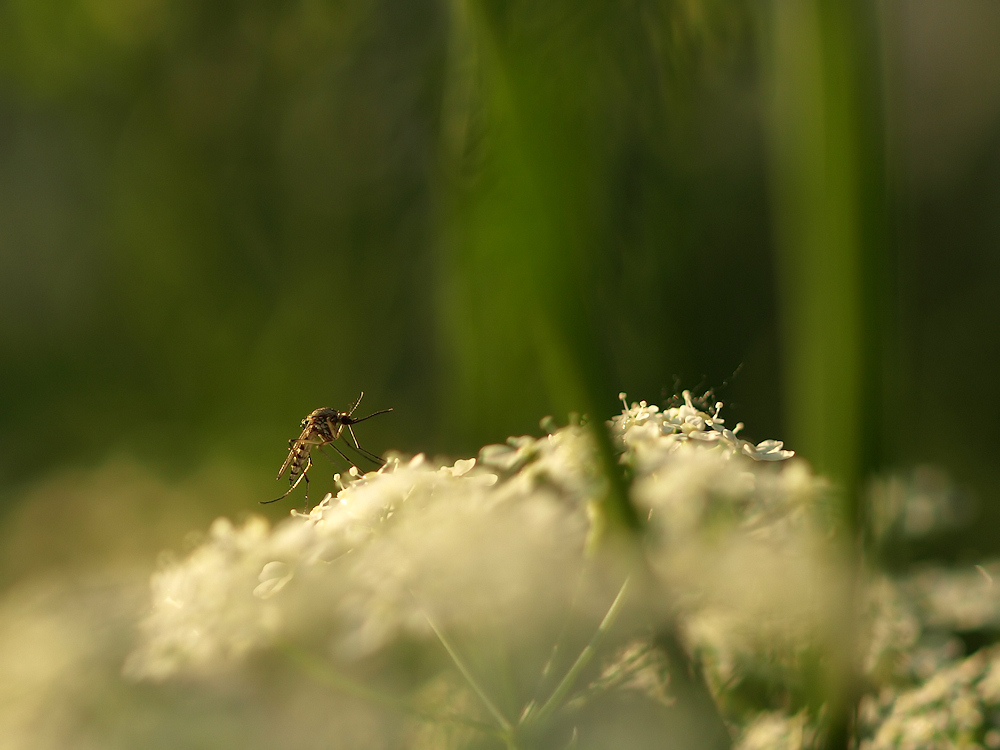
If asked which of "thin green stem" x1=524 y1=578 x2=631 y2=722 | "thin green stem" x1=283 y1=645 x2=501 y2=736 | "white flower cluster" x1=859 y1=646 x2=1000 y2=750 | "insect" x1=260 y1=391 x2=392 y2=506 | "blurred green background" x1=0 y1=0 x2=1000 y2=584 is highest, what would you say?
"blurred green background" x1=0 y1=0 x2=1000 y2=584

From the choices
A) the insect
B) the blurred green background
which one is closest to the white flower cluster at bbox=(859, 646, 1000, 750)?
the blurred green background

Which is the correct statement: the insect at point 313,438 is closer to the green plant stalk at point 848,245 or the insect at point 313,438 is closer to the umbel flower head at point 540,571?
the umbel flower head at point 540,571

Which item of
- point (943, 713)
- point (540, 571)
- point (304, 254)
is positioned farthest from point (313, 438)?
point (304, 254)

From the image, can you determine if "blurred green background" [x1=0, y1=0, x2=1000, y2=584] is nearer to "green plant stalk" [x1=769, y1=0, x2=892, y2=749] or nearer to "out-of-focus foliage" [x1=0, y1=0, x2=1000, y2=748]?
"out-of-focus foliage" [x1=0, y1=0, x2=1000, y2=748]

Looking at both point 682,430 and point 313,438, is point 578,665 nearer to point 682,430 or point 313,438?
point 682,430

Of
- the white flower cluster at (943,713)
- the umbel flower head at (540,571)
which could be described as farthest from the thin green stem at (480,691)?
the white flower cluster at (943,713)

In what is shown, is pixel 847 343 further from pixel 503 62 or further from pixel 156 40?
pixel 156 40

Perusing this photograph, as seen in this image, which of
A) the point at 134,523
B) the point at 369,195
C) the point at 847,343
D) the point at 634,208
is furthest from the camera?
the point at 369,195

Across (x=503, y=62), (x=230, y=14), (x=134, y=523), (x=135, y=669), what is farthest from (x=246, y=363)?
(x=503, y=62)
